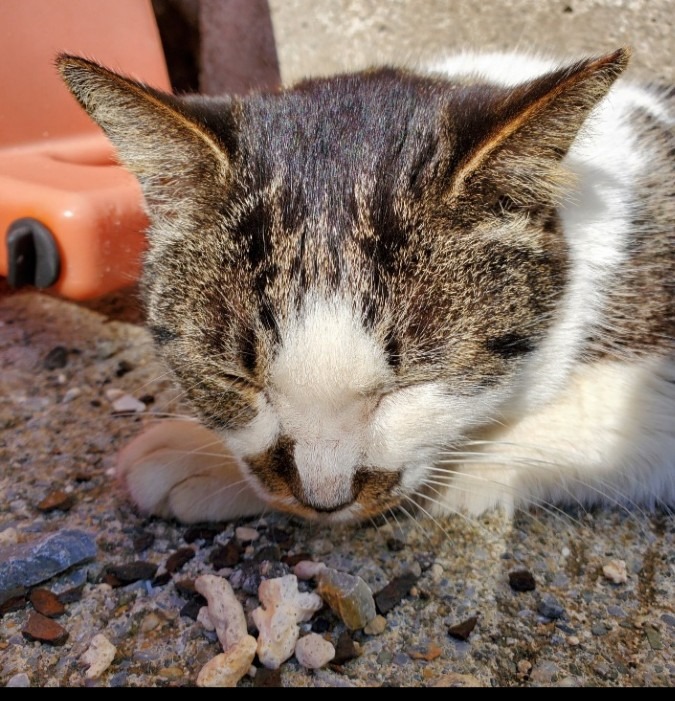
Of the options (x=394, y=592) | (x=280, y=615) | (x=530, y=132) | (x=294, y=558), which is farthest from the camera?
(x=294, y=558)

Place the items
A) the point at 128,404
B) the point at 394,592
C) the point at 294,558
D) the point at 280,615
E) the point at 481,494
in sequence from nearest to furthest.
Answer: the point at 280,615 < the point at 394,592 < the point at 294,558 < the point at 481,494 < the point at 128,404

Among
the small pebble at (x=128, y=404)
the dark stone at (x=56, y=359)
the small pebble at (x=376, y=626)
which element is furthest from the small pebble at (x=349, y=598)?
the dark stone at (x=56, y=359)

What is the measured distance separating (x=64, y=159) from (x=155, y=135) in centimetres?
118

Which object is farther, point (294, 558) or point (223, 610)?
point (294, 558)

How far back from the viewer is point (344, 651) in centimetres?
139

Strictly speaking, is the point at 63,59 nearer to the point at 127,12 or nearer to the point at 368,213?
the point at 368,213

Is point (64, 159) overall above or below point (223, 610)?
above

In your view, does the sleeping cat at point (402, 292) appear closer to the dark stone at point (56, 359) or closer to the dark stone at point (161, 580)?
the dark stone at point (161, 580)

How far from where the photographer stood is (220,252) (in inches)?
57.2

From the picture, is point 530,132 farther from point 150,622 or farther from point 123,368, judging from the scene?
point 123,368

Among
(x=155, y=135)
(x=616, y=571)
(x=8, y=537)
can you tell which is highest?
(x=155, y=135)

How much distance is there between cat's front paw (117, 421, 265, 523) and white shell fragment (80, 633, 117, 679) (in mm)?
381

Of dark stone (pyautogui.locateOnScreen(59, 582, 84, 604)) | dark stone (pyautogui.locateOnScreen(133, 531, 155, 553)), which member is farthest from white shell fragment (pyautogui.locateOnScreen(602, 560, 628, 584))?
dark stone (pyautogui.locateOnScreen(59, 582, 84, 604))

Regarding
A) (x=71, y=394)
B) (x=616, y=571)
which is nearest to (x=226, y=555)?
(x=616, y=571)
